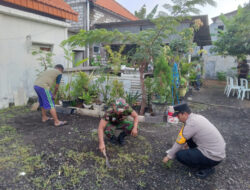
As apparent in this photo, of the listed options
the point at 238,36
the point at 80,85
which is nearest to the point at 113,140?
the point at 80,85

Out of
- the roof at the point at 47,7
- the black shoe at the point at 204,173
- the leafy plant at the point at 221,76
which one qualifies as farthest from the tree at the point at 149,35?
the leafy plant at the point at 221,76

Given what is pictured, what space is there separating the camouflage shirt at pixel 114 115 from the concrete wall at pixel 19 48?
172 inches

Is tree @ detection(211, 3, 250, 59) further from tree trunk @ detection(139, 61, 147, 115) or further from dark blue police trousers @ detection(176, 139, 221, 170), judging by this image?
dark blue police trousers @ detection(176, 139, 221, 170)

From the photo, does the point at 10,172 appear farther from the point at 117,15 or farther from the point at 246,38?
the point at 117,15

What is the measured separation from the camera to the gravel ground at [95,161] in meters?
2.59

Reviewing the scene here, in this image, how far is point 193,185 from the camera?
2.60 metres

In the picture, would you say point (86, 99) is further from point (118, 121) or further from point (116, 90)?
point (118, 121)

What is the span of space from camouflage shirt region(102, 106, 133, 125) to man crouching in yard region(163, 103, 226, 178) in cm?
90

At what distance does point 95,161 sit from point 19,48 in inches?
206

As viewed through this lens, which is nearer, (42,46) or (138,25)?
(42,46)

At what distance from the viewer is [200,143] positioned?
2.67 metres

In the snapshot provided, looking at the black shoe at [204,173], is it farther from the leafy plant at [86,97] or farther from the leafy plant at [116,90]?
the leafy plant at [86,97]

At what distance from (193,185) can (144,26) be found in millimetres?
9239

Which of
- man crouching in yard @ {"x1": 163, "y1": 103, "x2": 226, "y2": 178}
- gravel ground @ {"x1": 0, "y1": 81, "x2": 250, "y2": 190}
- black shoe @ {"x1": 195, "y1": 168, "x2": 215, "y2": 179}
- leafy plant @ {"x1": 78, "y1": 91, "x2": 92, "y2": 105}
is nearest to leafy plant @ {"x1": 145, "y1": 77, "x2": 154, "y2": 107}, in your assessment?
gravel ground @ {"x1": 0, "y1": 81, "x2": 250, "y2": 190}
